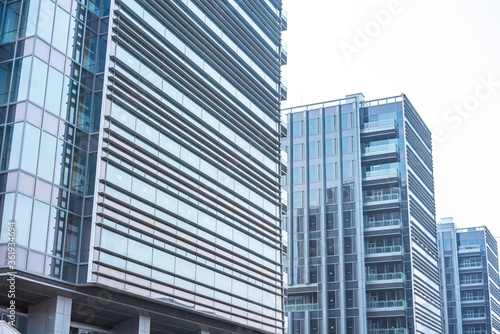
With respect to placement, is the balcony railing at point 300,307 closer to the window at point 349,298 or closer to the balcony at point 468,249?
the window at point 349,298

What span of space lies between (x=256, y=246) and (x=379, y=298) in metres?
32.4

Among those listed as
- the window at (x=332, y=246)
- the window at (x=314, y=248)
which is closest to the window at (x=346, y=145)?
the window at (x=332, y=246)

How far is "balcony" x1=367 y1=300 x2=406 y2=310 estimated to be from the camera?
73.3 metres

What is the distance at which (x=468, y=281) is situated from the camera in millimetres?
118688

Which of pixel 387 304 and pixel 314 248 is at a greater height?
pixel 314 248

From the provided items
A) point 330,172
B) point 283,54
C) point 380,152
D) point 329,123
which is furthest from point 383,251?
point 283,54

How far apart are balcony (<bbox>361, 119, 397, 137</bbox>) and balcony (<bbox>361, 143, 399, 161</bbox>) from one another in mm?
1716

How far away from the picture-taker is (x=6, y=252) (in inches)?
1121

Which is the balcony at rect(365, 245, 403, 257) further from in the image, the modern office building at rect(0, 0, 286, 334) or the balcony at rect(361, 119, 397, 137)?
the modern office building at rect(0, 0, 286, 334)

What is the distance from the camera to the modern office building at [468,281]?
11500 centimetres

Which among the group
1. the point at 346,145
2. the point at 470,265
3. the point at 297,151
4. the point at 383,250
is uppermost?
the point at 297,151

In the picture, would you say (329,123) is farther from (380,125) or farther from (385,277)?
(385,277)

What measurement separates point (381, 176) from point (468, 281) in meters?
49.7

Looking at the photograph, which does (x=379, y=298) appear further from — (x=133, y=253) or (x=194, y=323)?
(x=133, y=253)
